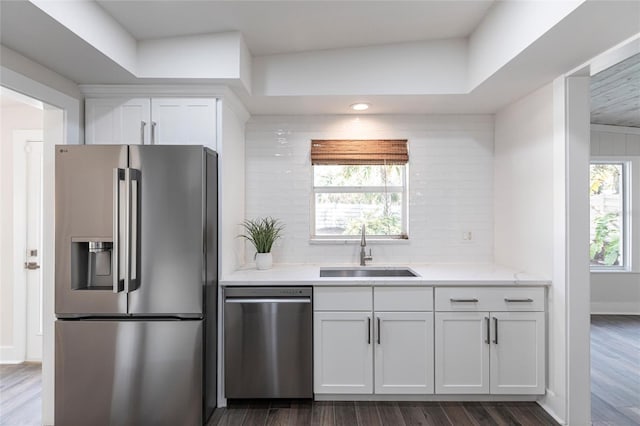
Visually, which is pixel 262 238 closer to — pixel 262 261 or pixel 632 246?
pixel 262 261

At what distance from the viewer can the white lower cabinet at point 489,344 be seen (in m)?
2.54

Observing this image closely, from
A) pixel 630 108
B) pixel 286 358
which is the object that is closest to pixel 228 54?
pixel 286 358

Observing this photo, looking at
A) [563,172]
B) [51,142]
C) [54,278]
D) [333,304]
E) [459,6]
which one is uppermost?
[459,6]

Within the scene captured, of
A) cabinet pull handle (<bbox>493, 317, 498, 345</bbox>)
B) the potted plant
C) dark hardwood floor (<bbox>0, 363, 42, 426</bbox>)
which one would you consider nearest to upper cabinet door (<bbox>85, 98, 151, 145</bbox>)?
the potted plant

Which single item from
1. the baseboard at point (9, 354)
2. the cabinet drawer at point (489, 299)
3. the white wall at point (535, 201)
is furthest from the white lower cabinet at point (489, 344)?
the baseboard at point (9, 354)

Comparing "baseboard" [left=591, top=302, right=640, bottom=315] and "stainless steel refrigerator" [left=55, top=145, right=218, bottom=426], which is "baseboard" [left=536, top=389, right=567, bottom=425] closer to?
"stainless steel refrigerator" [left=55, top=145, right=218, bottom=426]

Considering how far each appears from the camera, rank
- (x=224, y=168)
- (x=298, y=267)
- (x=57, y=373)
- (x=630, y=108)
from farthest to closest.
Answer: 1. (x=630, y=108)
2. (x=298, y=267)
3. (x=224, y=168)
4. (x=57, y=373)

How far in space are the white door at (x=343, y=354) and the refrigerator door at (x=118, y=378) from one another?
0.85 meters

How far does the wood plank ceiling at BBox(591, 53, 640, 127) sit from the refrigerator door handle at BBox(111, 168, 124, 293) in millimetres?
3608

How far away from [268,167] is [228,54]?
1.13m

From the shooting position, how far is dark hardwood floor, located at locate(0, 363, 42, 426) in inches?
97.7

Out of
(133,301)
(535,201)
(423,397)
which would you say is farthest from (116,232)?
(535,201)

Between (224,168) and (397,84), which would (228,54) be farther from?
(397,84)

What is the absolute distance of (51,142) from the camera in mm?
2438
